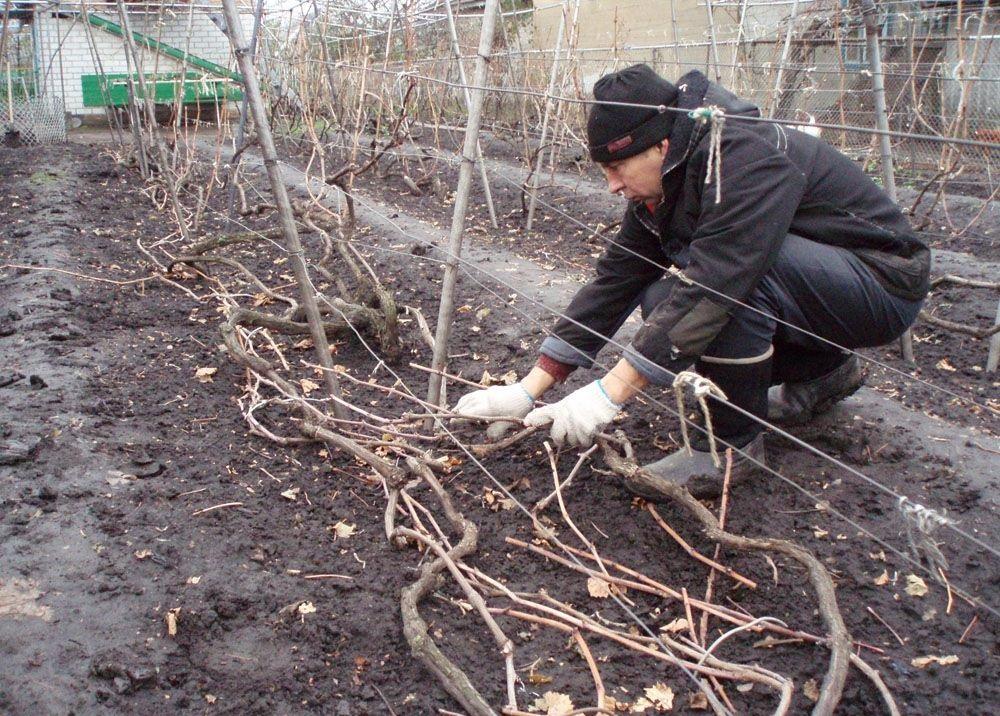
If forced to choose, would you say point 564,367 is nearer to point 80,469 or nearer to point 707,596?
point 707,596

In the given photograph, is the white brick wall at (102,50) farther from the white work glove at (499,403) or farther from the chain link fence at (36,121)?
the white work glove at (499,403)

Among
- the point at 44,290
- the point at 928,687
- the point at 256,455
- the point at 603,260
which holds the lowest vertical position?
the point at 928,687

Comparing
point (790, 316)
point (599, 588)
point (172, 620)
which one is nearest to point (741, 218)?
point (790, 316)

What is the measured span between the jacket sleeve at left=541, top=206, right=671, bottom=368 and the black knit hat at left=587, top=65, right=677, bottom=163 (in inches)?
15.8

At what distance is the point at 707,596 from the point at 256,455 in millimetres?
1370

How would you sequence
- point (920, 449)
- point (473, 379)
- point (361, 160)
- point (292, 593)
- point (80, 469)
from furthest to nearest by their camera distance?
point (361, 160), point (473, 379), point (920, 449), point (80, 469), point (292, 593)

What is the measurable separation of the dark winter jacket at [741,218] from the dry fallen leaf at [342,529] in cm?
79

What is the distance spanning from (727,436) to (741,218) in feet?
2.12

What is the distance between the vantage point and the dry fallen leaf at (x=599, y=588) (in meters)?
2.08

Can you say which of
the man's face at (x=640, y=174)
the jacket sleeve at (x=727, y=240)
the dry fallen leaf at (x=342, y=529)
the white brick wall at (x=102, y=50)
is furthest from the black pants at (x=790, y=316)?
the white brick wall at (x=102, y=50)

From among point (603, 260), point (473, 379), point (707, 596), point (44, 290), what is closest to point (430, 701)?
point (707, 596)

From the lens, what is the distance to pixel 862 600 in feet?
6.68

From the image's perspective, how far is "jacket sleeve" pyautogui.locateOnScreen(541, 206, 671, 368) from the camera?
254 cm

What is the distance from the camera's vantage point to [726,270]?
206cm
